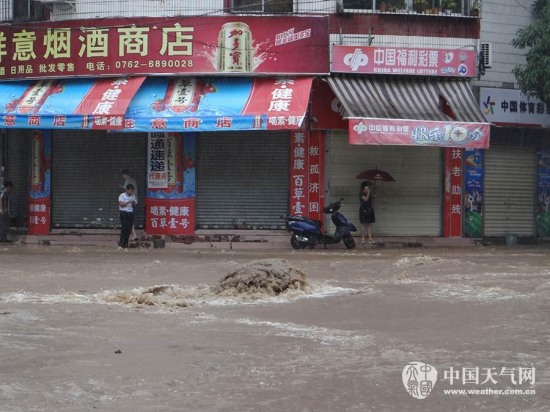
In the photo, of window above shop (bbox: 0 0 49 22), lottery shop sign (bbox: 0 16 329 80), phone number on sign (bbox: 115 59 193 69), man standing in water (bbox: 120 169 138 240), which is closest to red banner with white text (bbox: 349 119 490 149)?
lottery shop sign (bbox: 0 16 329 80)

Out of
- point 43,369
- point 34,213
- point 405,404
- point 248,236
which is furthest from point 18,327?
point 34,213

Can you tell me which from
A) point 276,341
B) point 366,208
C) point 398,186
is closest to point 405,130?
point 366,208

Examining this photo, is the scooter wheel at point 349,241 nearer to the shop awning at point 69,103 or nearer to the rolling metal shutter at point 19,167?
the shop awning at point 69,103

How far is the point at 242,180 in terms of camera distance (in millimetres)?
19250

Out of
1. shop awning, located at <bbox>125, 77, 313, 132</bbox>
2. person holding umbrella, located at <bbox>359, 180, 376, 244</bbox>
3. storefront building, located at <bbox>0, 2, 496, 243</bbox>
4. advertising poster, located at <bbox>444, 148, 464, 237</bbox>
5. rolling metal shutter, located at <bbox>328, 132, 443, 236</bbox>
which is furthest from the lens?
advertising poster, located at <bbox>444, 148, 464, 237</bbox>

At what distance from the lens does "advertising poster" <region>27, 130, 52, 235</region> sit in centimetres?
1994

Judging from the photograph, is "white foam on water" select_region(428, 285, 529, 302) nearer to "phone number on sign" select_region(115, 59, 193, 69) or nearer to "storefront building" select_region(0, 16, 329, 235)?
"storefront building" select_region(0, 16, 329, 235)

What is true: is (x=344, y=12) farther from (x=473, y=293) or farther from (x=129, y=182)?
(x=473, y=293)

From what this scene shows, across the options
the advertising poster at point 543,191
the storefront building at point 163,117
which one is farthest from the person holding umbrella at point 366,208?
the advertising poster at point 543,191

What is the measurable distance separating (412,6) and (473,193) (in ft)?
14.8

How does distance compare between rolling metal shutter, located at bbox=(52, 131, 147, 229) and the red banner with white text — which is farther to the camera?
rolling metal shutter, located at bbox=(52, 131, 147, 229)

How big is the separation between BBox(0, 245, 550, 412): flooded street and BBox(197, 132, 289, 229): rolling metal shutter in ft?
18.0

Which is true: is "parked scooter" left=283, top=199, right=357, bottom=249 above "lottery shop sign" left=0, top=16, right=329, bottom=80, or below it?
below

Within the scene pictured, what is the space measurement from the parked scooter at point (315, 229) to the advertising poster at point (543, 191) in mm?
5185
